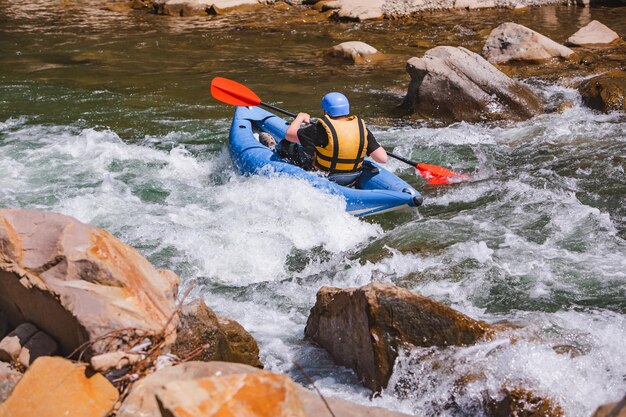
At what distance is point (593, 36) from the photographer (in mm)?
11812

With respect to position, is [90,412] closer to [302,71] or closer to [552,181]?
[552,181]

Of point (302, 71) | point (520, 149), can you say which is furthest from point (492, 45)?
point (520, 149)

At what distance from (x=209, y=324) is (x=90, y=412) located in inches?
40.6

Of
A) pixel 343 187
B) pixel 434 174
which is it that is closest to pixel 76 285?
pixel 343 187

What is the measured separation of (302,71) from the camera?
11.3 m

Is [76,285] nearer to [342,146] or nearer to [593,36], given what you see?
[342,146]

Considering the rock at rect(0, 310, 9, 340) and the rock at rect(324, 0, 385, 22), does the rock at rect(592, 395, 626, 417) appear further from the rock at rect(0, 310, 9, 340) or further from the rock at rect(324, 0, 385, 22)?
the rock at rect(324, 0, 385, 22)

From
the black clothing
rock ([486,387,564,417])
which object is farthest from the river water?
the black clothing

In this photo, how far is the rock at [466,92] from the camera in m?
8.78

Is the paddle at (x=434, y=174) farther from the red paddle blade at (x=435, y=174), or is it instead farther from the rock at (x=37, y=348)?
the rock at (x=37, y=348)

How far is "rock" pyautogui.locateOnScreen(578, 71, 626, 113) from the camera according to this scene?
860 cm

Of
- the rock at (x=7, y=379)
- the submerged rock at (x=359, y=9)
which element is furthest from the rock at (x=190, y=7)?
the rock at (x=7, y=379)

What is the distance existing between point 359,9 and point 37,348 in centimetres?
1250

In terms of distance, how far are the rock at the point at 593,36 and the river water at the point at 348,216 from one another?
1924 millimetres
